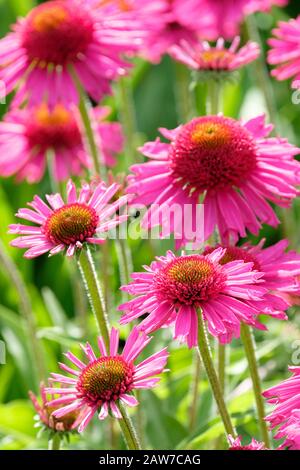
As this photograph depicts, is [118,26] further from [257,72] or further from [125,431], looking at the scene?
[125,431]

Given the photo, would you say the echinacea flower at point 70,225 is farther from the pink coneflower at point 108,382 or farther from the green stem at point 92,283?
the pink coneflower at point 108,382

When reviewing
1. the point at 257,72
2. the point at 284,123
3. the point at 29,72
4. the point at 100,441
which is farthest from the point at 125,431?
the point at 284,123

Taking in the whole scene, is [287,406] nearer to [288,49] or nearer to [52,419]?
[52,419]

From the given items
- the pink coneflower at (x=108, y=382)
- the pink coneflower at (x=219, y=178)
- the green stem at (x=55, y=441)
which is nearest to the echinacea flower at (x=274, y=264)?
the pink coneflower at (x=219, y=178)

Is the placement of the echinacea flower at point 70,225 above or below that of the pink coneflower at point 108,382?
above

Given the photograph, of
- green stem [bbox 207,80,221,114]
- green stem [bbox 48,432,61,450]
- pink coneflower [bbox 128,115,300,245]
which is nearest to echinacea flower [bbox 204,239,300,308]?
pink coneflower [bbox 128,115,300,245]
